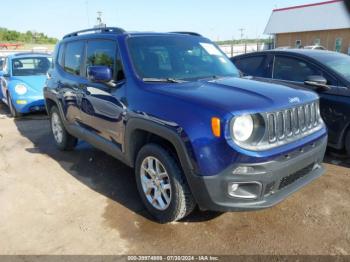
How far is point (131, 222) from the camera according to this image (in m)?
3.42

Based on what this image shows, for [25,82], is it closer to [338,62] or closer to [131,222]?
[131,222]

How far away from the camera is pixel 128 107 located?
346cm

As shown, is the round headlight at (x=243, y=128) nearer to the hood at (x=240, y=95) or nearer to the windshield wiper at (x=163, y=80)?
the hood at (x=240, y=95)

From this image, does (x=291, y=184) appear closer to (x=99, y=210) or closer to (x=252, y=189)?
(x=252, y=189)

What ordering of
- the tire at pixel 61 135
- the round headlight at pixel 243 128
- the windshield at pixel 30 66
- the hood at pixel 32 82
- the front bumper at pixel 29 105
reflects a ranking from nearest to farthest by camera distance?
the round headlight at pixel 243 128 → the tire at pixel 61 135 → the front bumper at pixel 29 105 → the hood at pixel 32 82 → the windshield at pixel 30 66

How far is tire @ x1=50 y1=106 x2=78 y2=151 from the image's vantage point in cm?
563

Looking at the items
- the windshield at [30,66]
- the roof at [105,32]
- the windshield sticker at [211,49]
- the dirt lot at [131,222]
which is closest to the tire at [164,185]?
the dirt lot at [131,222]

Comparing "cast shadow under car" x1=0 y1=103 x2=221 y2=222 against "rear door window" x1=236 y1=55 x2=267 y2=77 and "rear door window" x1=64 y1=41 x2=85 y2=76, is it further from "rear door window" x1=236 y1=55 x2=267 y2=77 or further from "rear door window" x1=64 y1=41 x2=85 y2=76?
"rear door window" x1=236 y1=55 x2=267 y2=77

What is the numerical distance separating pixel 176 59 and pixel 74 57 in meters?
1.92

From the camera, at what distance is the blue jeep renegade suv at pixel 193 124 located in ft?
8.81

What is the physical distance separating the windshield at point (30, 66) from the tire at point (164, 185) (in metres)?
6.81

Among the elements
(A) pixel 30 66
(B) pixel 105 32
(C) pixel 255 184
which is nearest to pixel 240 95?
(C) pixel 255 184

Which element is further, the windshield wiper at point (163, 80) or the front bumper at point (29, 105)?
the front bumper at point (29, 105)

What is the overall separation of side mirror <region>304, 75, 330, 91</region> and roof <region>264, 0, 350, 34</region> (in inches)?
1113
